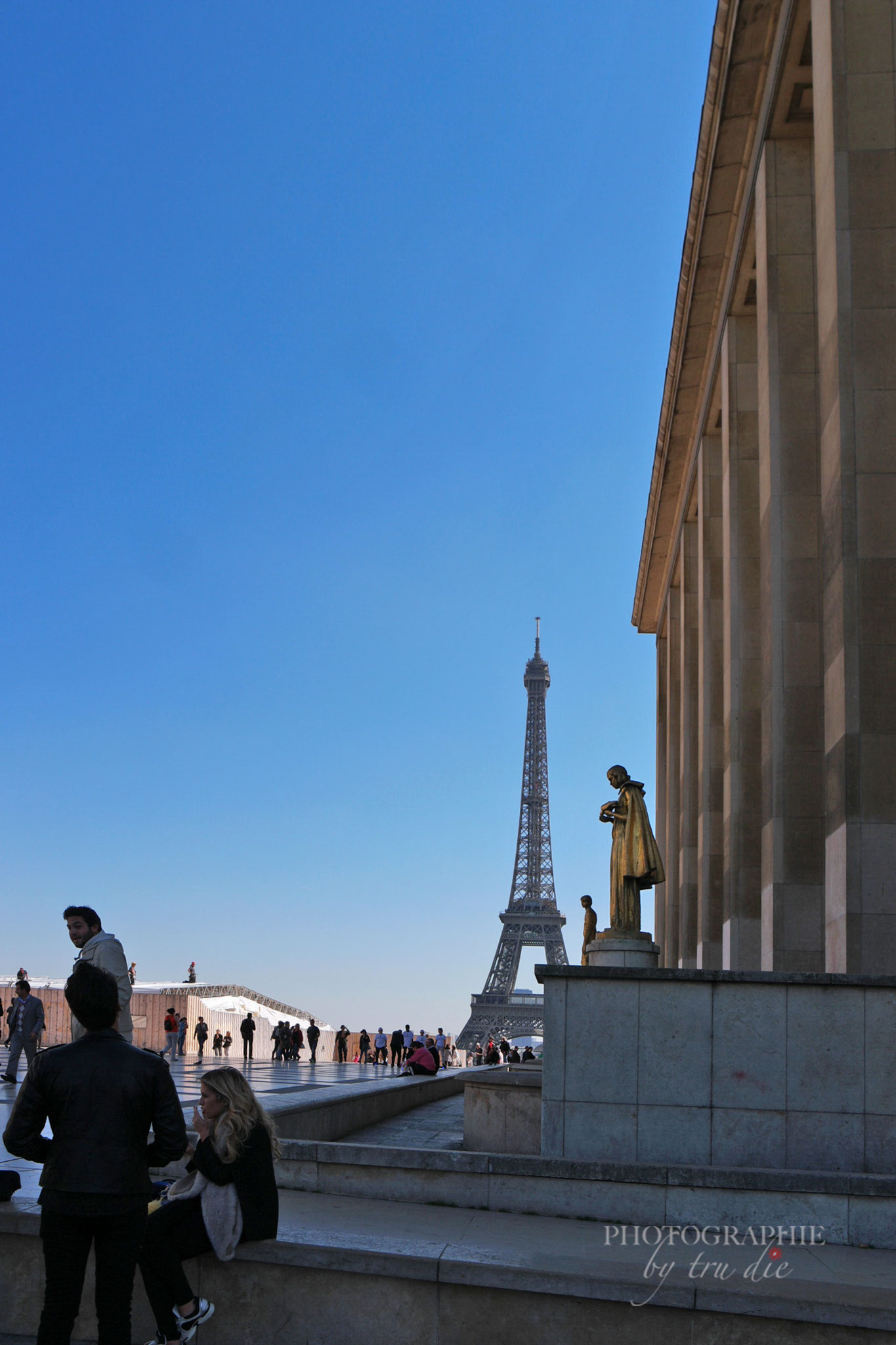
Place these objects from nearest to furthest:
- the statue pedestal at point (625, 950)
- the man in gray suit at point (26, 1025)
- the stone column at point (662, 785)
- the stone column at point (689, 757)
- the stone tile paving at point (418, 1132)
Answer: the stone tile paving at point (418, 1132)
the statue pedestal at point (625, 950)
the man in gray suit at point (26, 1025)
the stone column at point (689, 757)
the stone column at point (662, 785)

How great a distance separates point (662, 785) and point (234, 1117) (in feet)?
115

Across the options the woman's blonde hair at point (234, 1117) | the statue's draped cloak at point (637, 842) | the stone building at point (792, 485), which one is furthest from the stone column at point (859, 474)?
the woman's blonde hair at point (234, 1117)

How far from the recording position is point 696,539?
34156 millimetres

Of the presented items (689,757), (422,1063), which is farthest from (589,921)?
(689,757)

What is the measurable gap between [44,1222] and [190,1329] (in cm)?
143

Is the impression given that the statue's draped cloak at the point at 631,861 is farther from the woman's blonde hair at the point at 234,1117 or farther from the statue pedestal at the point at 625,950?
the woman's blonde hair at the point at 234,1117

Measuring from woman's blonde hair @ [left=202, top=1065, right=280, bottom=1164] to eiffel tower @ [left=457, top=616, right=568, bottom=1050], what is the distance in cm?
9230

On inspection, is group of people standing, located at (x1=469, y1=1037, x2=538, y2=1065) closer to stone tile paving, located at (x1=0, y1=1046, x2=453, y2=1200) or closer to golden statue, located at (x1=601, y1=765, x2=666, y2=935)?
stone tile paving, located at (x1=0, y1=1046, x2=453, y2=1200)

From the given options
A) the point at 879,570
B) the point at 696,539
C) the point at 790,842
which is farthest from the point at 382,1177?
the point at 696,539

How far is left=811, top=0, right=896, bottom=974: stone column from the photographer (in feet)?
46.1

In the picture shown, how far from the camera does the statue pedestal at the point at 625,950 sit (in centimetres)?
1659

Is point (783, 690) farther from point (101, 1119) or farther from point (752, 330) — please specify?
point (101, 1119)

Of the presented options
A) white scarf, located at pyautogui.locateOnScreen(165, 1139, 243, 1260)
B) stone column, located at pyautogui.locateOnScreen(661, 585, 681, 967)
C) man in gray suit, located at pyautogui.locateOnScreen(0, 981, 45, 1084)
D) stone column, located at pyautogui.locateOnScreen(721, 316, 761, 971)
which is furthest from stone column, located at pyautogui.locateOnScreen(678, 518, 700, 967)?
white scarf, located at pyautogui.locateOnScreen(165, 1139, 243, 1260)

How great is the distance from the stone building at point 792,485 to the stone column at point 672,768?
5.87 ft
